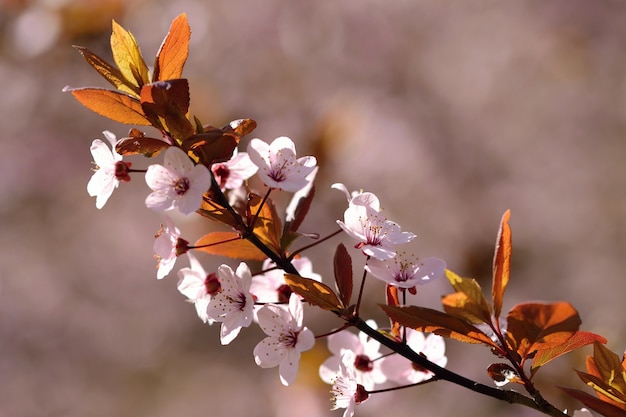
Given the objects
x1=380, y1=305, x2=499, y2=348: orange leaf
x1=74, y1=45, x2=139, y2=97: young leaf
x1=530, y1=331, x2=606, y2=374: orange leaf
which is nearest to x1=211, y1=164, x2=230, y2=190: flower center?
x1=74, y1=45, x2=139, y2=97: young leaf

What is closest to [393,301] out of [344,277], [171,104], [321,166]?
[344,277]

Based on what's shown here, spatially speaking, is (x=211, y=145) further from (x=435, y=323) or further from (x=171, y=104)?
(x=435, y=323)

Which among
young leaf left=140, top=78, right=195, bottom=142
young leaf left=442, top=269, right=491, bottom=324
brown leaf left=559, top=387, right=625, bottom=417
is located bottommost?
brown leaf left=559, top=387, right=625, bottom=417

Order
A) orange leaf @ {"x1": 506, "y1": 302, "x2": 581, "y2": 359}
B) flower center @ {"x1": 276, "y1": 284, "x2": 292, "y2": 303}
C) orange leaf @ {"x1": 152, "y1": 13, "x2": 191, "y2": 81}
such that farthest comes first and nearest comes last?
flower center @ {"x1": 276, "y1": 284, "x2": 292, "y2": 303}
orange leaf @ {"x1": 152, "y1": 13, "x2": 191, "y2": 81}
orange leaf @ {"x1": 506, "y1": 302, "x2": 581, "y2": 359}

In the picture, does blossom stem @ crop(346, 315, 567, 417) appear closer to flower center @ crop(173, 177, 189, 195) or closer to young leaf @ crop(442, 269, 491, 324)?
young leaf @ crop(442, 269, 491, 324)

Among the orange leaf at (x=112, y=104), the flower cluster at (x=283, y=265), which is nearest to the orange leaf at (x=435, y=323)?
the flower cluster at (x=283, y=265)

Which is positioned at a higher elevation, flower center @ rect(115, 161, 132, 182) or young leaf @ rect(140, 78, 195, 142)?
young leaf @ rect(140, 78, 195, 142)

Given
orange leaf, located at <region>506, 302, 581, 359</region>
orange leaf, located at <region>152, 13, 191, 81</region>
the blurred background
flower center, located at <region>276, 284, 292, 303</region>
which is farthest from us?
the blurred background
